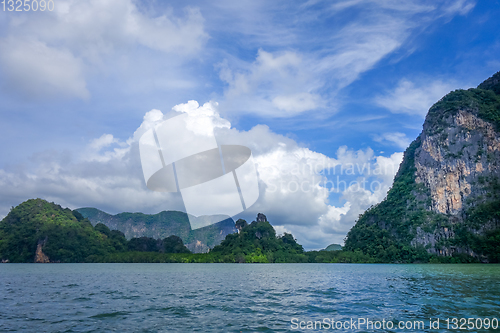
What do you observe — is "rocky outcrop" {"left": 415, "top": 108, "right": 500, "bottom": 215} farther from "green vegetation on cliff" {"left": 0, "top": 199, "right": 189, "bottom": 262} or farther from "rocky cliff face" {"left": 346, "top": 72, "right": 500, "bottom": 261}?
"green vegetation on cliff" {"left": 0, "top": 199, "right": 189, "bottom": 262}

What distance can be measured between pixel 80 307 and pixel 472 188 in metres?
143

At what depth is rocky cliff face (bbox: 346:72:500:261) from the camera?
114 m

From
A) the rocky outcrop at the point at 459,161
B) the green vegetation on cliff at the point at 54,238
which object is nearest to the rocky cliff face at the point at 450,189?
the rocky outcrop at the point at 459,161

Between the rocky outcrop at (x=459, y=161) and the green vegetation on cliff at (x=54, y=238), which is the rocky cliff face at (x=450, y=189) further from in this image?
the green vegetation on cliff at (x=54, y=238)

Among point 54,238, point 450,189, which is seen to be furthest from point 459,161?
point 54,238

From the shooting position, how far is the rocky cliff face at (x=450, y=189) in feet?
373

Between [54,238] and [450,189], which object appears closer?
[450,189]

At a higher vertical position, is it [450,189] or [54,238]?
[450,189]

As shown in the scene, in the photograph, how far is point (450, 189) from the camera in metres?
125

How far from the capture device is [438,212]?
410 feet

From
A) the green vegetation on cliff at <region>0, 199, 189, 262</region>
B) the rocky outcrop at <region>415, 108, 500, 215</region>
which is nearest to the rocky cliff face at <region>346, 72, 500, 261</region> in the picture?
the rocky outcrop at <region>415, 108, 500, 215</region>

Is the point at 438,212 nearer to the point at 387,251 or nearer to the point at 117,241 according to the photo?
the point at 387,251

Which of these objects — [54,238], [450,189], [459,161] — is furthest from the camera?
[54,238]

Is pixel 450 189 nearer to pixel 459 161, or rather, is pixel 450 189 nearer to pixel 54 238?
pixel 459 161
